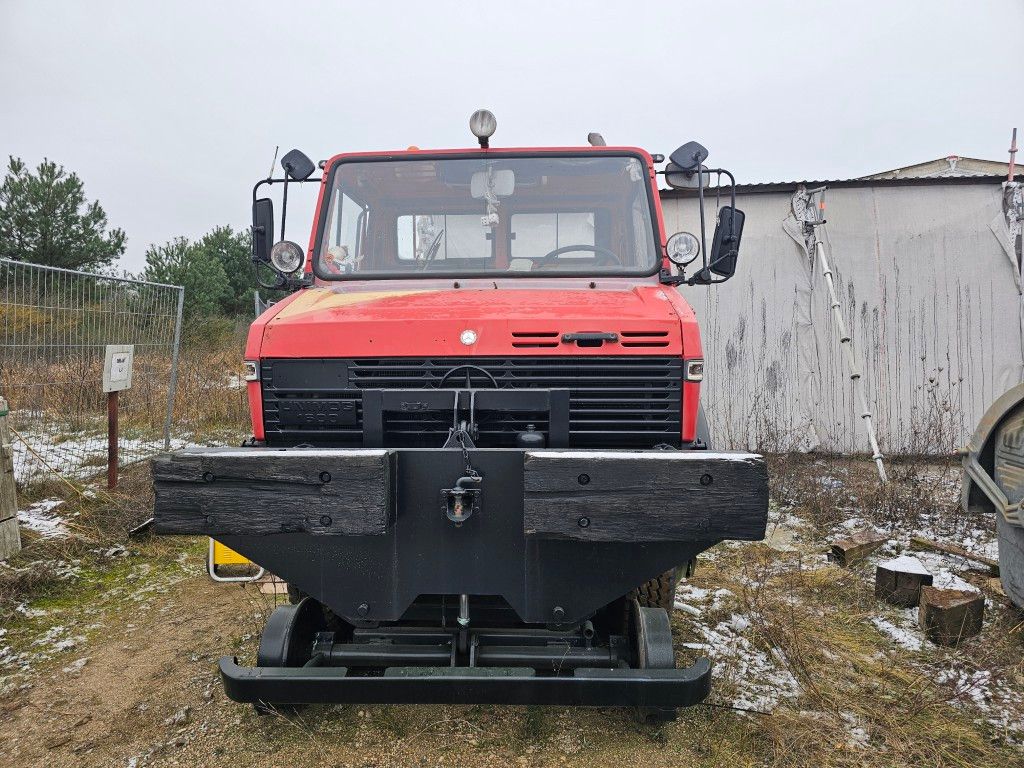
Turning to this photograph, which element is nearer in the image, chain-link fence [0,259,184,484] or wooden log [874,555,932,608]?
wooden log [874,555,932,608]

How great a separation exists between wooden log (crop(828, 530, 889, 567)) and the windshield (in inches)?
109

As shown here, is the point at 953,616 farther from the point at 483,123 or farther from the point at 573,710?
the point at 483,123

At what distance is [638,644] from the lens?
8.59 ft

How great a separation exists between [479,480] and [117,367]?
195 inches

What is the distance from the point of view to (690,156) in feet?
12.4

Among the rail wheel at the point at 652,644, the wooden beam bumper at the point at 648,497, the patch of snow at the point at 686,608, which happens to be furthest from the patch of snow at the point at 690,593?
the wooden beam bumper at the point at 648,497

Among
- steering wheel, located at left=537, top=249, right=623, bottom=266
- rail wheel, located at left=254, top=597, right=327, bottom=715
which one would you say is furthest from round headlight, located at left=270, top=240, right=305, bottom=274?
rail wheel, located at left=254, top=597, right=327, bottom=715

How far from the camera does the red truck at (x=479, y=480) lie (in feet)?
7.23

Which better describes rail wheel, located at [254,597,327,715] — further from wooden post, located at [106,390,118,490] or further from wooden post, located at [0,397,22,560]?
wooden post, located at [106,390,118,490]

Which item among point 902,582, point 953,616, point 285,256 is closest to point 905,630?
point 953,616

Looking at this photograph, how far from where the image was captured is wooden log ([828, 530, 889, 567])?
4.69m

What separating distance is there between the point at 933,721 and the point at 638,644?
1346 mm

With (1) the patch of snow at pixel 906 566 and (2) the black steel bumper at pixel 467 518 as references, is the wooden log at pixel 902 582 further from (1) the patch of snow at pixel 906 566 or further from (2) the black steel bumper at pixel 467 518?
(2) the black steel bumper at pixel 467 518

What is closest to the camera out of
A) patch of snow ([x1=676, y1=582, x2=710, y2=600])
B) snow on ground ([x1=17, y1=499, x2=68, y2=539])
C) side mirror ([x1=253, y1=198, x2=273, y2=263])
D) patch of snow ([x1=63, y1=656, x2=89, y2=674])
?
patch of snow ([x1=63, y1=656, x2=89, y2=674])
